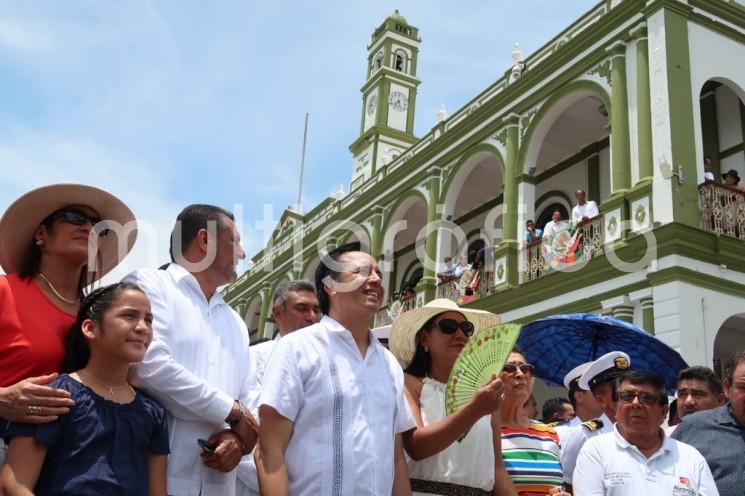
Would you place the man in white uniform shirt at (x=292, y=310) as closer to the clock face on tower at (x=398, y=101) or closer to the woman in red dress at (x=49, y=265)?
the woman in red dress at (x=49, y=265)

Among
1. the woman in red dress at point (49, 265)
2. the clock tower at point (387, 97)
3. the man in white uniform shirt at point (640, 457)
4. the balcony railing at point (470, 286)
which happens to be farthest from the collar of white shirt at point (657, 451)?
the clock tower at point (387, 97)

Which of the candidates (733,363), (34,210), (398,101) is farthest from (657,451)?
(398,101)

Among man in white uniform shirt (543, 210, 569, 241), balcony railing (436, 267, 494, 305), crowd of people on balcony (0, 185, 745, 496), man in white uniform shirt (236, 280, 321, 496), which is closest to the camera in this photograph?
crowd of people on balcony (0, 185, 745, 496)

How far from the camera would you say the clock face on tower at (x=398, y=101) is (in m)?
25.1

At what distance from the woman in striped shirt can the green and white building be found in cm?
712

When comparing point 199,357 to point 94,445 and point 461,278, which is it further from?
point 461,278

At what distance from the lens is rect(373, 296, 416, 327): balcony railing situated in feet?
55.7

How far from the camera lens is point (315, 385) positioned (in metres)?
2.80

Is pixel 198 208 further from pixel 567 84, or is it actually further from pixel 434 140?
pixel 434 140

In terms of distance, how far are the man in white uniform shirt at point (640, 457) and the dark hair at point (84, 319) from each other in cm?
230

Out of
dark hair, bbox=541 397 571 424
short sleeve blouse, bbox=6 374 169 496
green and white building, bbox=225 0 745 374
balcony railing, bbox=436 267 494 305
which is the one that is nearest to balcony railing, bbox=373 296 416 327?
green and white building, bbox=225 0 745 374

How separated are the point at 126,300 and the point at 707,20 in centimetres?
1208

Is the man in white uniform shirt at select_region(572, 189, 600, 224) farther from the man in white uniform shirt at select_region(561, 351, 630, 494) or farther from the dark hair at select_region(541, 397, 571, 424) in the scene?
the man in white uniform shirt at select_region(561, 351, 630, 494)

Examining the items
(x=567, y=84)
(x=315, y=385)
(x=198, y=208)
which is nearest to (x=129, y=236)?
(x=198, y=208)
